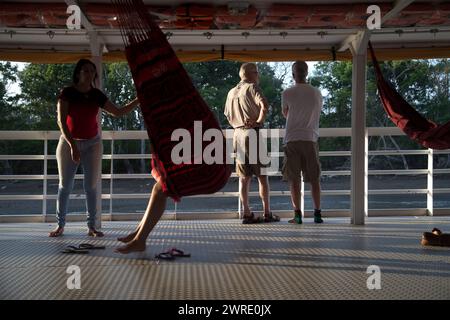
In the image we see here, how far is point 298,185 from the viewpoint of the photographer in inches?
180

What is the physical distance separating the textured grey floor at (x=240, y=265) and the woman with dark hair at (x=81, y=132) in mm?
348

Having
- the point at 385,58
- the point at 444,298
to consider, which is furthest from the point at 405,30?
the point at 444,298

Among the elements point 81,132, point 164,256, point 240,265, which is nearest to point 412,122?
point 240,265

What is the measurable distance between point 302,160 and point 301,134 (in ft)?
0.78

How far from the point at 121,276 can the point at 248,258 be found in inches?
31.4

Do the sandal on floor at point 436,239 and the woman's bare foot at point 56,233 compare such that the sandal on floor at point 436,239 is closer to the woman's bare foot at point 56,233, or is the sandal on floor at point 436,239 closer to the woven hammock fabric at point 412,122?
the woven hammock fabric at point 412,122

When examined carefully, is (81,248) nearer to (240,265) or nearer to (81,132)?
(81,132)

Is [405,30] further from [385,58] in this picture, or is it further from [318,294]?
[318,294]

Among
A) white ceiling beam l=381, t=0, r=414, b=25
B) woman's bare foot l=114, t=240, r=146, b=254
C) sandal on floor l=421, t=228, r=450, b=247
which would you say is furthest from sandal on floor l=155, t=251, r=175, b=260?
white ceiling beam l=381, t=0, r=414, b=25

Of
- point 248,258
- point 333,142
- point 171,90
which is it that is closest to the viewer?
point 171,90

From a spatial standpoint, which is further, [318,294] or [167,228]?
[167,228]

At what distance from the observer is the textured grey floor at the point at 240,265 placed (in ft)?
7.43

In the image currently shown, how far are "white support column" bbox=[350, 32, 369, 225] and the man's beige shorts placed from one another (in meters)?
0.36

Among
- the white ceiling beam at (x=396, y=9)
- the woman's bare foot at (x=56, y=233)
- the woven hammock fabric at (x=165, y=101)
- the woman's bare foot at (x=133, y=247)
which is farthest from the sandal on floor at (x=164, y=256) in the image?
the white ceiling beam at (x=396, y=9)
